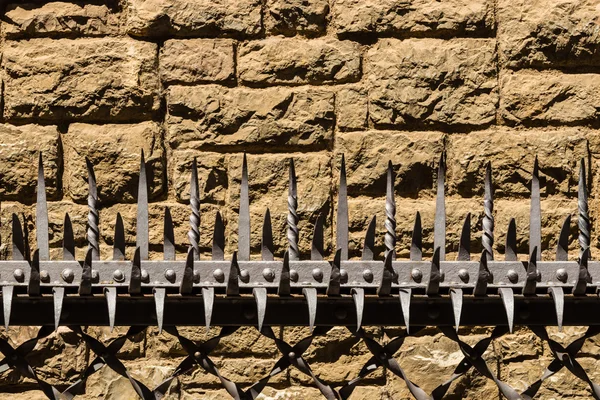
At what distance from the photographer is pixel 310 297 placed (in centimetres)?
179

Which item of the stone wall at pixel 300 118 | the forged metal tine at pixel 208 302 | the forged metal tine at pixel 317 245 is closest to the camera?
the forged metal tine at pixel 208 302

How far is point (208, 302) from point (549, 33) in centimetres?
223

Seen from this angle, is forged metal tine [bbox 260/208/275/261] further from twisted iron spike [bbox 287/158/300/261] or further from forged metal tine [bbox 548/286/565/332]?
forged metal tine [bbox 548/286/565/332]

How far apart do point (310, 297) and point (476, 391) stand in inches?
71.6

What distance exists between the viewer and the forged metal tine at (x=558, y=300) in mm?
1774

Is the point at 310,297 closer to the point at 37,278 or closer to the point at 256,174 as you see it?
the point at 37,278

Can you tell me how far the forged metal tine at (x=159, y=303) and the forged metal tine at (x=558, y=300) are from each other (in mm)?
745

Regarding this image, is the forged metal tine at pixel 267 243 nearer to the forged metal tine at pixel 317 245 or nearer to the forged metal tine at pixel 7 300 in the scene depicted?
the forged metal tine at pixel 317 245

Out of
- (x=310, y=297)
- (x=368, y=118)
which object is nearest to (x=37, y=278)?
(x=310, y=297)

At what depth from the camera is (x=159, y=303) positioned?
1780mm

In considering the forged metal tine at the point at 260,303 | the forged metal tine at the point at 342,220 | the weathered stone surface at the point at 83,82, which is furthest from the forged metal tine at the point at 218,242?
the weathered stone surface at the point at 83,82

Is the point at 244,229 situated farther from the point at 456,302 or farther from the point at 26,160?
the point at 26,160

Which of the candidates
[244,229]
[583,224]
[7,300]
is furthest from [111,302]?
[583,224]

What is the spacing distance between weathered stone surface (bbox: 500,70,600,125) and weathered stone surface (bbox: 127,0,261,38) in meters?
1.04
